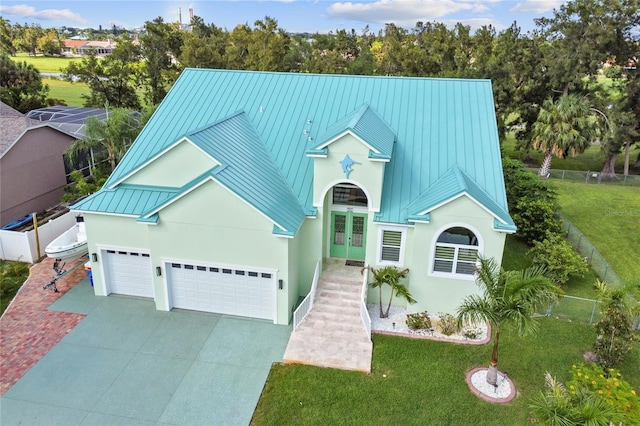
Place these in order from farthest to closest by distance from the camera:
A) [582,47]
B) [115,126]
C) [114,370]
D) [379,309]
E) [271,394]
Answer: [582,47]
[115,126]
[379,309]
[114,370]
[271,394]

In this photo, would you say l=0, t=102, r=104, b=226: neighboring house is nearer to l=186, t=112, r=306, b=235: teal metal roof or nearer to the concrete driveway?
the concrete driveway

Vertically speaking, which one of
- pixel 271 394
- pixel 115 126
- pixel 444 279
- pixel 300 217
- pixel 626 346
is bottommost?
pixel 271 394

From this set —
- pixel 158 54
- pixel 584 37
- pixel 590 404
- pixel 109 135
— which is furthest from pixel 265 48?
pixel 590 404

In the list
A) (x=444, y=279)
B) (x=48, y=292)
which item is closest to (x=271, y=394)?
(x=444, y=279)

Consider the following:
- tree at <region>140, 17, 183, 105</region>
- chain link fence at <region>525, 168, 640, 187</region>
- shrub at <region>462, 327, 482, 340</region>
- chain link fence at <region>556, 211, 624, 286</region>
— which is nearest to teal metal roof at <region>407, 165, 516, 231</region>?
shrub at <region>462, 327, 482, 340</region>

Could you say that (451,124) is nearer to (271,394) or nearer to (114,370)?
(271,394)

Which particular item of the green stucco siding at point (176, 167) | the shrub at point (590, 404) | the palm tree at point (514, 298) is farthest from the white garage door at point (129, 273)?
the shrub at point (590, 404)

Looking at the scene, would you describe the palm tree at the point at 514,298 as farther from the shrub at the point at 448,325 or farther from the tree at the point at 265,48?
the tree at the point at 265,48
